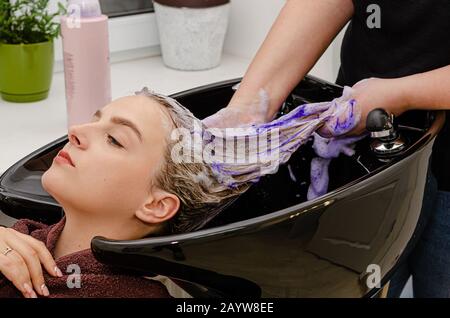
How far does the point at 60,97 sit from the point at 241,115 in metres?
0.84

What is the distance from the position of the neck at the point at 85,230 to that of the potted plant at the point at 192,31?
104 centimetres

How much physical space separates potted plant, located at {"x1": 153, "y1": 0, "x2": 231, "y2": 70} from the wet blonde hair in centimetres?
90

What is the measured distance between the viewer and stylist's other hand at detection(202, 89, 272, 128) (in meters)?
1.23

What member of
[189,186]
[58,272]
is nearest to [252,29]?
[189,186]

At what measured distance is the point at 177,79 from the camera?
→ 2.07 meters

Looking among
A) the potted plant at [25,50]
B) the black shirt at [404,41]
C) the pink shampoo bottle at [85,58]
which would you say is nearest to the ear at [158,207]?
the black shirt at [404,41]

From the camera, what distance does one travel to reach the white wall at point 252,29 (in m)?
2.04

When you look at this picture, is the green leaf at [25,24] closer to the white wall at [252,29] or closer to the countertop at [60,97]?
the countertop at [60,97]

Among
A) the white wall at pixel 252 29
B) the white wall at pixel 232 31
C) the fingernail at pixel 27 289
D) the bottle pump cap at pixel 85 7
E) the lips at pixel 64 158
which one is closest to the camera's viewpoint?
the fingernail at pixel 27 289

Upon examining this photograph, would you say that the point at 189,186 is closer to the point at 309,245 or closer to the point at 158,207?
the point at 158,207

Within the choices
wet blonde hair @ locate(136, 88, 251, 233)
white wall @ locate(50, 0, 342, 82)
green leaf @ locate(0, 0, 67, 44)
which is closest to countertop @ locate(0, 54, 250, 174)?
white wall @ locate(50, 0, 342, 82)

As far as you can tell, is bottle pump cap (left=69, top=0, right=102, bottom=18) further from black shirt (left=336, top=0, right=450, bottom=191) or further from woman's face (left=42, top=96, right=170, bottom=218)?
black shirt (left=336, top=0, right=450, bottom=191)

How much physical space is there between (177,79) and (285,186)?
0.91 metres
